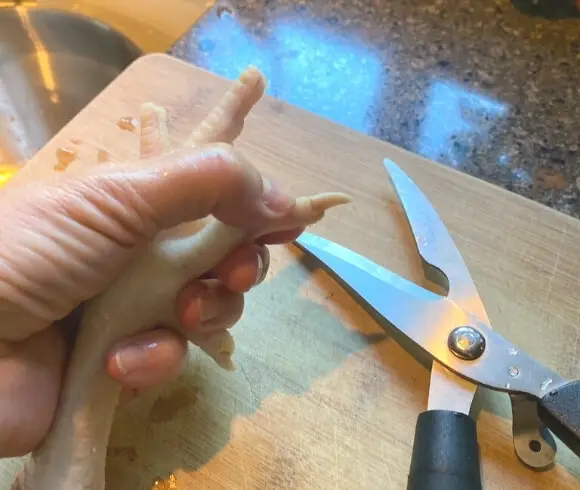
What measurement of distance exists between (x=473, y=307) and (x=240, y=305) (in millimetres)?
229

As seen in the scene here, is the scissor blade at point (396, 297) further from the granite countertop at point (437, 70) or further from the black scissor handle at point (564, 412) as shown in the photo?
the granite countertop at point (437, 70)

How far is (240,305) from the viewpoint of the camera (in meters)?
0.64

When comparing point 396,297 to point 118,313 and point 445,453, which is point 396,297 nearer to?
point 445,453

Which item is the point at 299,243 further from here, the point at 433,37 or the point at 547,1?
the point at 547,1

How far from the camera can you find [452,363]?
65 centimetres

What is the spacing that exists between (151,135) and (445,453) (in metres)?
0.36

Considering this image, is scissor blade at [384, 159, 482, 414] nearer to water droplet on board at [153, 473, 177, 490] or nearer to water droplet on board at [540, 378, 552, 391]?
water droplet on board at [540, 378, 552, 391]

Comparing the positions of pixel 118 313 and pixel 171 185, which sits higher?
pixel 171 185

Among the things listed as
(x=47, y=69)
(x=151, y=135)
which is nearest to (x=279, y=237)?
(x=151, y=135)

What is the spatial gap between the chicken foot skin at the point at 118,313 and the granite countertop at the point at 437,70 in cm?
41

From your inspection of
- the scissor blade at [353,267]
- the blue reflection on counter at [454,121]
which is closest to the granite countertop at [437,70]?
the blue reflection on counter at [454,121]

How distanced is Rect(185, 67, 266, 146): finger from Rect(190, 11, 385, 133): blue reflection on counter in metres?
0.40

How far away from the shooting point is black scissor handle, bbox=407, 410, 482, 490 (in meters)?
0.56

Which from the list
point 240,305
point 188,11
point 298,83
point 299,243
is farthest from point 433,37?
point 240,305
